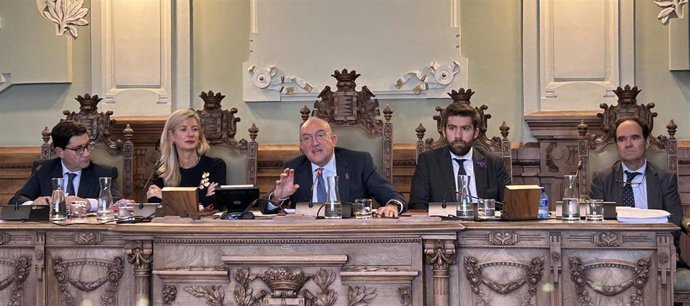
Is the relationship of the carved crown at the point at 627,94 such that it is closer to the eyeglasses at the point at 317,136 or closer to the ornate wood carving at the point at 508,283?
the eyeglasses at the point at 317,136

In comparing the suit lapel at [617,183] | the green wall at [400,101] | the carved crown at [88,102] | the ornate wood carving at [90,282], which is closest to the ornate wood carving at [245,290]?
the ornate wood carving at [90,282]

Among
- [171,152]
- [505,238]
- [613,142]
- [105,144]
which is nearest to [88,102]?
[105,144]

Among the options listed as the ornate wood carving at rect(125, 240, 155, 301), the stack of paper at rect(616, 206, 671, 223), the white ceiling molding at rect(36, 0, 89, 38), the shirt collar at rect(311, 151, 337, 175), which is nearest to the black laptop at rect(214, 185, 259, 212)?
the ornate wood carving at rect(125, 240, 155, 301)

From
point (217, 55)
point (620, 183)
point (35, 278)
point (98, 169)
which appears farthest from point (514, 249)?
point (217, 55)

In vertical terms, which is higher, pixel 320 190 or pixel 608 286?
pixel 320 190

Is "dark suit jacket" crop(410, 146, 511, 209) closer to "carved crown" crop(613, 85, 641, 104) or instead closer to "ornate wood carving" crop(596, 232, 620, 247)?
"carved crown" crop(613, 85, 641, 104)

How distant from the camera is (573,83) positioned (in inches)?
221

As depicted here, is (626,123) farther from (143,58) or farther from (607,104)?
(143,58)

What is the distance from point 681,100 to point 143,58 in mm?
3374

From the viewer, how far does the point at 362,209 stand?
385 cm

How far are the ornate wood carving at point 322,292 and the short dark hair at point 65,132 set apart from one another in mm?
1821

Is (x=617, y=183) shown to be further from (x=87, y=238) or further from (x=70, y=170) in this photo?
(x=70, y=170)

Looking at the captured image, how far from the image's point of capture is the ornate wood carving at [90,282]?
12.2 ft

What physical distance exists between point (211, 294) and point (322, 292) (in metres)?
0.43
